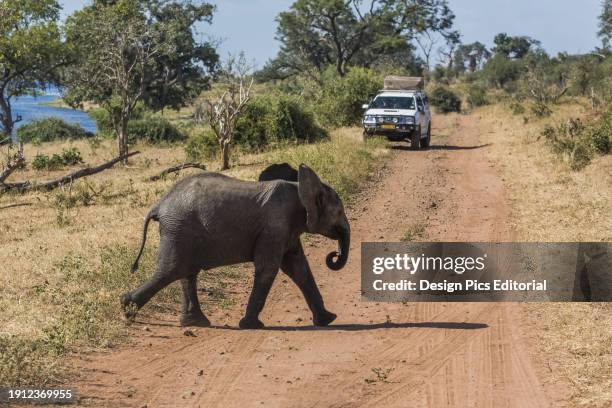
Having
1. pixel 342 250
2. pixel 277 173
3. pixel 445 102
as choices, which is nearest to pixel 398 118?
pixel 277 173

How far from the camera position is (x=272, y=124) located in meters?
26.4

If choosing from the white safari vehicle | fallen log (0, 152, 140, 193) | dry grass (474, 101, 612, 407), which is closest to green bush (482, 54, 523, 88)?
dry grass (474, 101, 612, 407)

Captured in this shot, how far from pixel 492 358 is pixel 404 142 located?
73.5ft

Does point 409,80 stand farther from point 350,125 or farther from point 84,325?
point 84,325

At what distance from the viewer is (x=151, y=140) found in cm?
3284

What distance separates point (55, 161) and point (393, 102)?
10.8m

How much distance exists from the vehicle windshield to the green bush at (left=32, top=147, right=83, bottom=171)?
965 centimetres

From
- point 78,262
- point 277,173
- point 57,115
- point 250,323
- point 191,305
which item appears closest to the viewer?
point 250,323

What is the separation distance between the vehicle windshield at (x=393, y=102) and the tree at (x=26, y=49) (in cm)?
1129

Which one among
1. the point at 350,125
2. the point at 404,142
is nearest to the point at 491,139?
the point at 404,142

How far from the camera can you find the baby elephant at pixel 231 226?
8805mm

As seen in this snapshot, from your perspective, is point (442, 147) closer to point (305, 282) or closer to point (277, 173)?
point (277, 173)

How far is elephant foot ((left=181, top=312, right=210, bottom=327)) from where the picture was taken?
918cm

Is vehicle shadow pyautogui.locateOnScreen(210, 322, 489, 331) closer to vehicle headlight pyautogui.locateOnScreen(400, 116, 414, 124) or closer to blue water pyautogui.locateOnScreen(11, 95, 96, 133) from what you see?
vehicle headlight pyautogui.locateOnScreen(400, 116, 414, 124)
